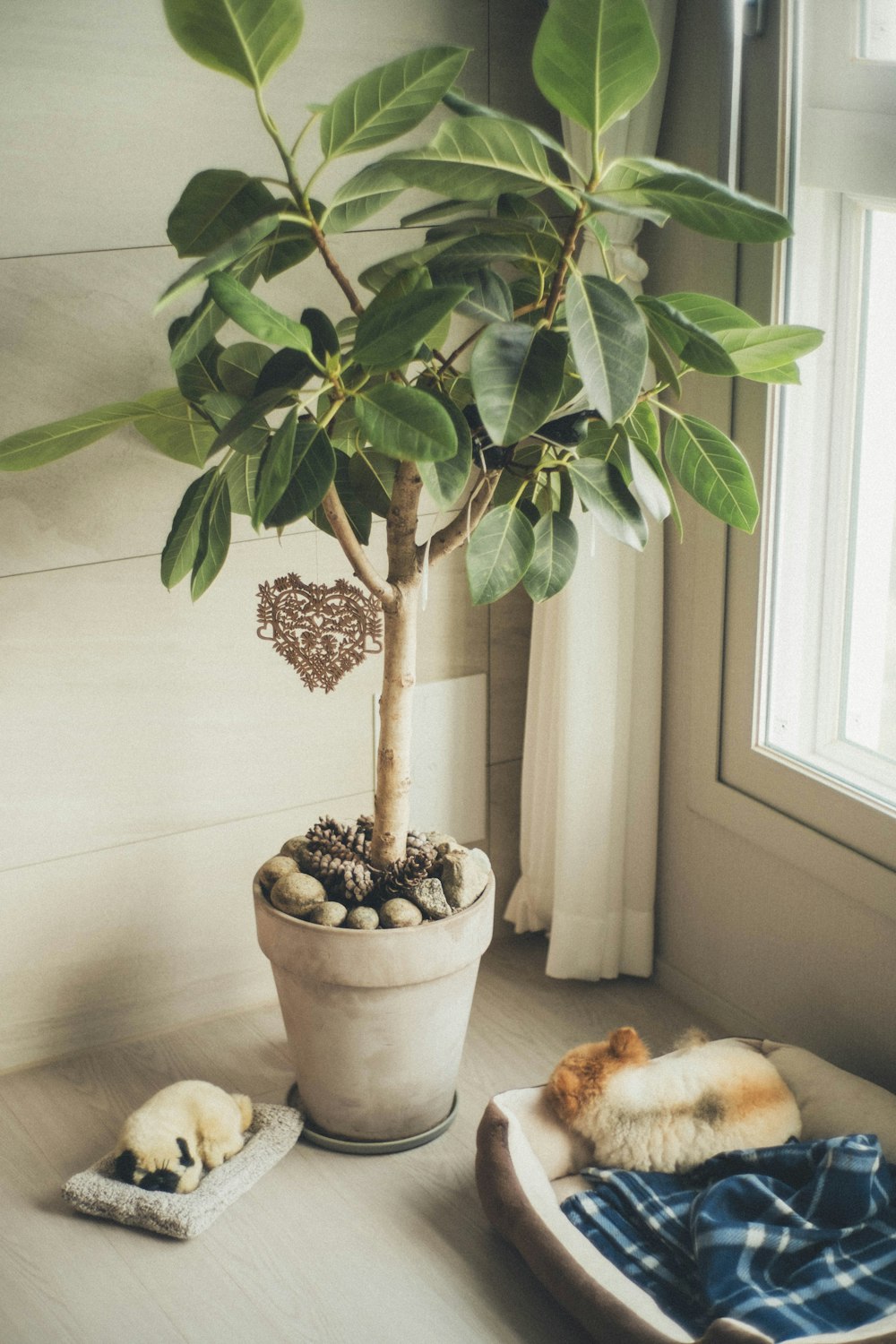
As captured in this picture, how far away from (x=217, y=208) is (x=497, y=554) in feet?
1.62

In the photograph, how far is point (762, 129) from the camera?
1.72 meters

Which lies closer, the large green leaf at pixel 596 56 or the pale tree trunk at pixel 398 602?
the large green leaf at pixel 596 56

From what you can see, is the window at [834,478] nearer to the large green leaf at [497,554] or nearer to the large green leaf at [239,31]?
the large green leaf at [497,554]

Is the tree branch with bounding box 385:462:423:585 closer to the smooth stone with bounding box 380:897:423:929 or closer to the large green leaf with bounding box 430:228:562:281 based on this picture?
the large green leaf with bounding box 430:228:562:281

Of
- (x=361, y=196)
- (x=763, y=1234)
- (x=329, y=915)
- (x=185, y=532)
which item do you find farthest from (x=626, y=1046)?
(x=361, y=196)

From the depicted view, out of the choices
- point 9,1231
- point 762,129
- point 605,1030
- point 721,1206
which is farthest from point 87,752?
point 762,129

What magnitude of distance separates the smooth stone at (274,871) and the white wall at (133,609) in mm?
289

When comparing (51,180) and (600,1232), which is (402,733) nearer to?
(600,1232)

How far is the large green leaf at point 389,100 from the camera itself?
1260mm

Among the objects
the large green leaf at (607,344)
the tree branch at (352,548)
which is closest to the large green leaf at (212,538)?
the tree branch at (352,548)

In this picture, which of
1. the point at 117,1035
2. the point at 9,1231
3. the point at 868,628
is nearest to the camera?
the point at 9,1231

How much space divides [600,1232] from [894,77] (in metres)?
1.46

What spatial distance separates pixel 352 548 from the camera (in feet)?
5.18

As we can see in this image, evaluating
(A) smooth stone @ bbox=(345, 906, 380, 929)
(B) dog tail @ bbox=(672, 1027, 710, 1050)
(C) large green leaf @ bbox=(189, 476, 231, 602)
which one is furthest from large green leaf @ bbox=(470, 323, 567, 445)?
(B) dog tail @ bbox=(672, 1027, 710, 1050)
